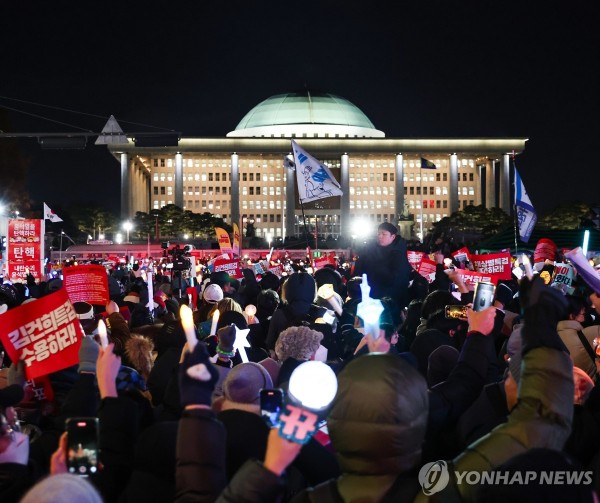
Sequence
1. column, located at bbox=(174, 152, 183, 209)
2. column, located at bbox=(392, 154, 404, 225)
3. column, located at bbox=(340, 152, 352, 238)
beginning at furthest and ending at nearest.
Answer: column, located at bbox=(392, 154, 404, 225), column, located at bbox=(174, 152, 183, 209), column, located at bbox=(340, 152, 352, 238)

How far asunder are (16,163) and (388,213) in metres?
62.0

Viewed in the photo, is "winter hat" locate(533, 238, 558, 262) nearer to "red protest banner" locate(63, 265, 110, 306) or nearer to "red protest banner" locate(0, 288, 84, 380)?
"red protest banner" locate(63, 265, 110, 306)

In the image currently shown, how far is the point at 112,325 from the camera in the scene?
21.7ft

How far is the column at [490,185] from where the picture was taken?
323 feet

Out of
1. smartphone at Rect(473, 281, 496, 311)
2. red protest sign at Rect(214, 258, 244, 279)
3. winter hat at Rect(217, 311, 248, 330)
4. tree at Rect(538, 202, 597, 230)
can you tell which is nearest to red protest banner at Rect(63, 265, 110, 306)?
winter hat at Rect(217, 311, 248, 330)

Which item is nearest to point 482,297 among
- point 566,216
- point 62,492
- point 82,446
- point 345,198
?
point 82,446

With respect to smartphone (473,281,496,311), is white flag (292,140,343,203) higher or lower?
higher

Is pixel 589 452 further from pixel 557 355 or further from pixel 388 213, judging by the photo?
pixel 388 213

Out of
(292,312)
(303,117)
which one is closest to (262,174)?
(303,117)

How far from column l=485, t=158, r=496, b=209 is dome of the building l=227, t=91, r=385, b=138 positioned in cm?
1853

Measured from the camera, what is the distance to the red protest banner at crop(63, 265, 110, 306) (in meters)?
9.30

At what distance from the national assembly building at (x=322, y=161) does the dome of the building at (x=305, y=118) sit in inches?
4.9

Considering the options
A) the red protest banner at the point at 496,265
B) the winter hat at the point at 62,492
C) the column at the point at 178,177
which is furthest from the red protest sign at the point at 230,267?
the column at the point at 178,177

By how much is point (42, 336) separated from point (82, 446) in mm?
2693
